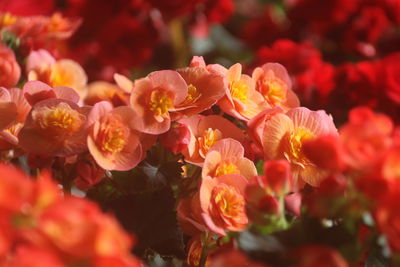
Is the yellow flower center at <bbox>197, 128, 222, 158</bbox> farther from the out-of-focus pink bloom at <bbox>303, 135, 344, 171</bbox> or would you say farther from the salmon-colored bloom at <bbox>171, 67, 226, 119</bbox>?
the out-of-focus pink bloom at <bbox>303, 135, 344, 171</bbox>

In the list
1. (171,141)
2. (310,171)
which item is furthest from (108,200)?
(310,171)

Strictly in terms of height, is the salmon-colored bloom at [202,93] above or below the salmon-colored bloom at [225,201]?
above

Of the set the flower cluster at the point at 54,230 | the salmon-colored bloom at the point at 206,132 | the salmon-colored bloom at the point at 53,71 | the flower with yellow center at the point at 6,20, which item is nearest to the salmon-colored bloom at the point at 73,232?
the flower cluster at the point at 54,230

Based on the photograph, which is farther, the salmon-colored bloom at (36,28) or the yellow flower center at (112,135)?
the salmon-colored bloom at (36,28)

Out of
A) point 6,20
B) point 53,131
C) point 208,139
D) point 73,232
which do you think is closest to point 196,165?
point 208,139

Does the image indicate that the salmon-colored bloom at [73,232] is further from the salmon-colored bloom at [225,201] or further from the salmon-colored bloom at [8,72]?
the salmon-colored bloom at [8,72]

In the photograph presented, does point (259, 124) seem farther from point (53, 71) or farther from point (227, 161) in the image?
point (53, 71)

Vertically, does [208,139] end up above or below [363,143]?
below
